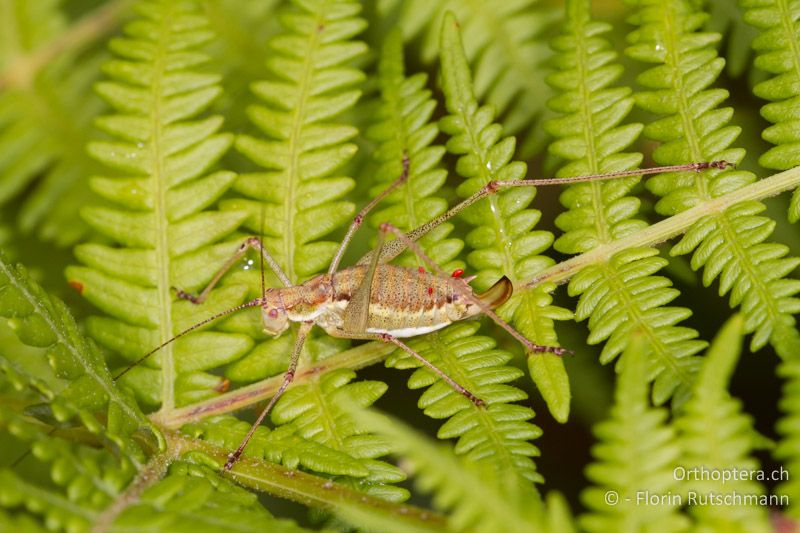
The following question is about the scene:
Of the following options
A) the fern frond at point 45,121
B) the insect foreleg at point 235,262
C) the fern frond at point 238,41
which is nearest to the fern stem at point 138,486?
the insect foreleg at point 235,262

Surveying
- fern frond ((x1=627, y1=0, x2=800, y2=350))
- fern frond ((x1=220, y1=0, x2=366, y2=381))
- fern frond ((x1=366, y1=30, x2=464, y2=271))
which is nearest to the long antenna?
fern frond ((x1=220, y1=0, x2=366, y2=381))

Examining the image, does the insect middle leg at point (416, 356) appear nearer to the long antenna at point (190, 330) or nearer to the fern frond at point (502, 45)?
the long antenna at point (190, 330)

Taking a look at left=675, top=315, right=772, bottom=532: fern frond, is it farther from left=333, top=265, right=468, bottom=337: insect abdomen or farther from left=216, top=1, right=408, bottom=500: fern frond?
left=216, top=1, right=408, bottom=500: fern frond

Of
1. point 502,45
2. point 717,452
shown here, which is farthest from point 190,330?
point 502,45

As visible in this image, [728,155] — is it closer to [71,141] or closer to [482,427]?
[482,427]

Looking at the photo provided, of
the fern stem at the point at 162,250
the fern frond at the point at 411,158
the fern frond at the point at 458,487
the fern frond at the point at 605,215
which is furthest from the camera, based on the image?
the fern frond at the point at 411,158

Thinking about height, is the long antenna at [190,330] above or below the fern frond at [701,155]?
below
